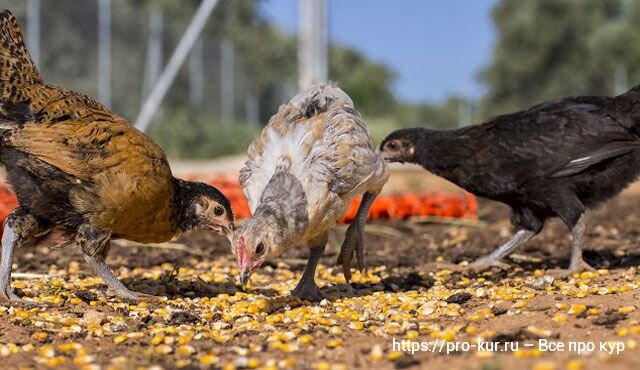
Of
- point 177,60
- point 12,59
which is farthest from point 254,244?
point 177,60

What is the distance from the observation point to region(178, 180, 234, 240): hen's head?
194 inches

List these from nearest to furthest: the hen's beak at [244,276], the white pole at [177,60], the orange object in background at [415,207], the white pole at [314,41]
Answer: the hen's beak at [244,276]
the orange object in background at [415,207]
the white pole at [314,41]
the white pole at [177,60]

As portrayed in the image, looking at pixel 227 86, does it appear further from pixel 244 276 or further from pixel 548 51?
pixel 548 51

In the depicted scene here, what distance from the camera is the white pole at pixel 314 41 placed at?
11.6 m

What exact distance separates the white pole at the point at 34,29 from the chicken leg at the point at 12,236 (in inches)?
385

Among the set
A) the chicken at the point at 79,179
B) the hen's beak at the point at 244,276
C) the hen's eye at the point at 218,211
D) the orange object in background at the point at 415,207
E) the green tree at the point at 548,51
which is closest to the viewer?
the hen's beak at the point at 244,276

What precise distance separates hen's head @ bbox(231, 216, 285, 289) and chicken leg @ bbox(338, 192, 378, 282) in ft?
3.64

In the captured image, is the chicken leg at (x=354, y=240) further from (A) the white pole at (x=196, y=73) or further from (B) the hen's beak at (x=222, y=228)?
(A) the white pole at (x=196, y=73)

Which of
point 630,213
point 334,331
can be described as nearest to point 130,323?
point 334,331

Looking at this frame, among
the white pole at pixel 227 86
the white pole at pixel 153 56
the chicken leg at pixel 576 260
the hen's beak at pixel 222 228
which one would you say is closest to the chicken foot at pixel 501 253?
the chicken leg at pixel 576 260

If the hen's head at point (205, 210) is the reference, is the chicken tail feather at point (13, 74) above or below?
above

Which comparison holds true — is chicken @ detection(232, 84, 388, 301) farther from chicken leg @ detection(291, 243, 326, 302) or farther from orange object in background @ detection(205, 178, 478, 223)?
orange object in background @ detection(205, 178, 478, 223)

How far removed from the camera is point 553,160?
589cm

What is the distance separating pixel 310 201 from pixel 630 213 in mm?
5948
